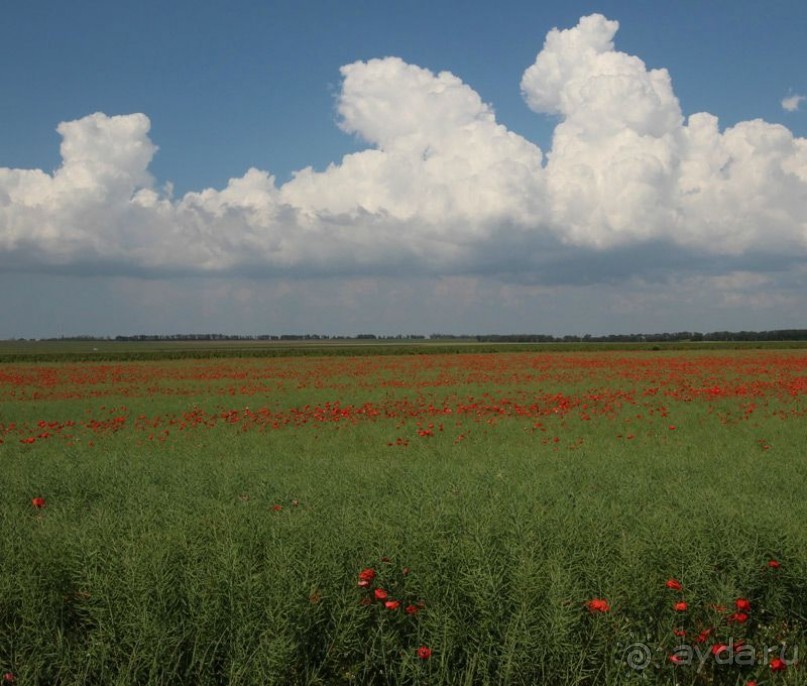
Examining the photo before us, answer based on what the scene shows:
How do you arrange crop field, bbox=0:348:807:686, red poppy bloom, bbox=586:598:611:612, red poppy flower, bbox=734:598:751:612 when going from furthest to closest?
1. red poppy flower, bbox=734:598:751:612
2. crop field, bbox=0:348:807:686
3. red poppy bloom, bbox=586:598:611:612

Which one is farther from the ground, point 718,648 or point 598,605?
point 598,605

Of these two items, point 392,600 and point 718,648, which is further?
point 392,600

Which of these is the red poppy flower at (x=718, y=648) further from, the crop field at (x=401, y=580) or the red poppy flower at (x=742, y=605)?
the red poppy flower at (x=742, y=605)

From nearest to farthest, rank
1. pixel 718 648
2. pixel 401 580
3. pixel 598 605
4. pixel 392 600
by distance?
pixel 598 605 → pixel 718 648 → pixel 392 600 → pixel 401 580

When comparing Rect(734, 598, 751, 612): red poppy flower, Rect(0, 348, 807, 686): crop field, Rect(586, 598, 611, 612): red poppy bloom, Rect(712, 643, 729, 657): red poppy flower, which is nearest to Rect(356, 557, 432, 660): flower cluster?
Rect(0, 348, 807, 686): crop field

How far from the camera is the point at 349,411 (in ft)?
58.9

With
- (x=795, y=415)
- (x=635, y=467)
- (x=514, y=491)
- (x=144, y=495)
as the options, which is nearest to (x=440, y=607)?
(x=514, y=491)

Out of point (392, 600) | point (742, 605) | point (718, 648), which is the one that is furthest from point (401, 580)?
point (742, 605)

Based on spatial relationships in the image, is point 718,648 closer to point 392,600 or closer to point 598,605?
point 598,605

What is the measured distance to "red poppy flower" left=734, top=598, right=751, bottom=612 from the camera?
4.41m

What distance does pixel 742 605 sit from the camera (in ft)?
14.4

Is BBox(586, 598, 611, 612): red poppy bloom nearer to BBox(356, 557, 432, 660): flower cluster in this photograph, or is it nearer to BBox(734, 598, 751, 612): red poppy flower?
BBox(734, 598, 751, 612): red poppy flower

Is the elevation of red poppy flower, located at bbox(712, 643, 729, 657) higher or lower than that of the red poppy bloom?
lower

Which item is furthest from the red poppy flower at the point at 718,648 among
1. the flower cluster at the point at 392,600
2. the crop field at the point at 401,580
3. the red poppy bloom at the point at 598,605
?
the flower cluster at the point at 392,600
